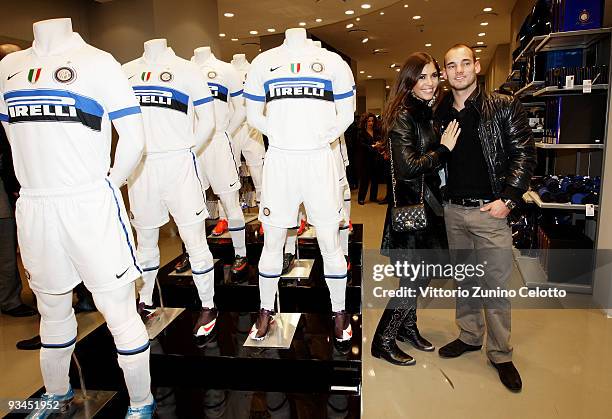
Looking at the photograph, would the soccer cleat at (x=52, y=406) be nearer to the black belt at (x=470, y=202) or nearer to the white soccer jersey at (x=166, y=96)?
the white soccer jersey at (x=166, y=96)

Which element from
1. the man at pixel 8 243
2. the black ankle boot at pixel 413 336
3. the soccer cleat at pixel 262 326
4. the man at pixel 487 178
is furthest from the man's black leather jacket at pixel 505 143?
the man at pixel 8 243

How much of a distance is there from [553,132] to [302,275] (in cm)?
233

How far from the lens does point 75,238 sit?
1.63m

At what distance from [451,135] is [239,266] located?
6.39 feet

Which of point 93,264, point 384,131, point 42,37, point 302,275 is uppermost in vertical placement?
point 42,37

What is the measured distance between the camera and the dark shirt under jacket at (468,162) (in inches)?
94.4

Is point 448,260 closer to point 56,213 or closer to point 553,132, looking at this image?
point 553,132

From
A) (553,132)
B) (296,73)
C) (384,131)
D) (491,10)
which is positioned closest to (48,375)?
(296,73)

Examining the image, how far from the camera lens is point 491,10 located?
9141 millimetres

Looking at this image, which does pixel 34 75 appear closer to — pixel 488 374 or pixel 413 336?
pixel 413 336

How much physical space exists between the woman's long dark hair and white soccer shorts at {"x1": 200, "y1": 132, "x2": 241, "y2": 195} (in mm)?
1357

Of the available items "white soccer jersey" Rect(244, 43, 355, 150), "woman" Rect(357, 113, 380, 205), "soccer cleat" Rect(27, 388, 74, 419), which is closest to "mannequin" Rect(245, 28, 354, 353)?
"white soccer jersey" Rect(244, 43, 355, 150)

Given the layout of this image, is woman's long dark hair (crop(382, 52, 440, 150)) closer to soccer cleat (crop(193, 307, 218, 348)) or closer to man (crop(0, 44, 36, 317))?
soccer cleat (crop(193, 307, 218, 348))

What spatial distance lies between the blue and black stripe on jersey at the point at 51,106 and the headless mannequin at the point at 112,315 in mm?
105
